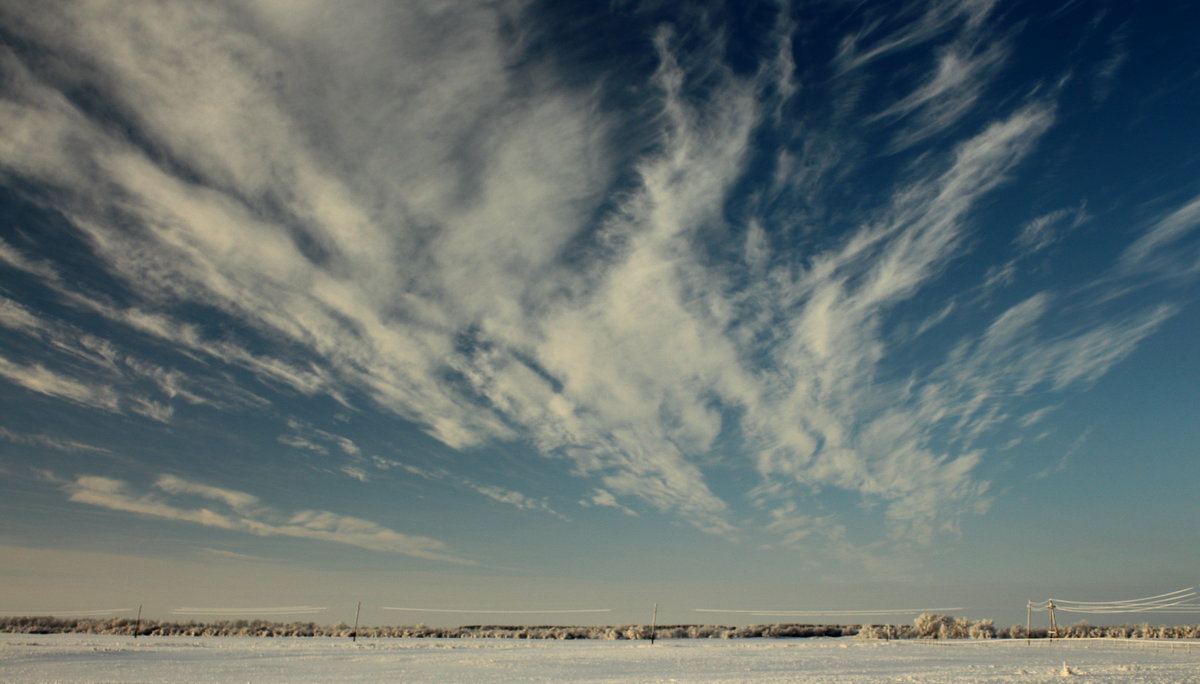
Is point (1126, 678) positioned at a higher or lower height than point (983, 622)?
higher

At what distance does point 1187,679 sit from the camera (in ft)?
68.8

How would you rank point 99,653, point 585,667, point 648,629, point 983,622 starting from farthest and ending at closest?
point 648,629 < point 983,622 < point 99,653 < point 585,667

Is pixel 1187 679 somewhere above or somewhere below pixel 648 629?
above

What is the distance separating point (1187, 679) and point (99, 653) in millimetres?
44612

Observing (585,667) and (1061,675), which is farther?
(585,667)

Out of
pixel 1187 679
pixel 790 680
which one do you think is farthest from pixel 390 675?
pixel 1187 679

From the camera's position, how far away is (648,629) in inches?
3723

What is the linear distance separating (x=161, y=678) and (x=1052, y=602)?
87034mm

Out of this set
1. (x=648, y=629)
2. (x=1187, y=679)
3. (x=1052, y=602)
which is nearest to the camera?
(x=1187, y=679)

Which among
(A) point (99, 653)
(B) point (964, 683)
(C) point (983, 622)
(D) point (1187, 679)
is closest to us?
(B) point (964, 683)

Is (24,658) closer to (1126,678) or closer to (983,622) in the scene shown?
(1126,678)

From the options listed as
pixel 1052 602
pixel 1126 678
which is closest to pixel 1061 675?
pixel 1126 678

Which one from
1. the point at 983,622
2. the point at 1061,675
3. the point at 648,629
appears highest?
the point at 1061,675

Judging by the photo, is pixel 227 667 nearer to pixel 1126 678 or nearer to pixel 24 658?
pixel 24 658
